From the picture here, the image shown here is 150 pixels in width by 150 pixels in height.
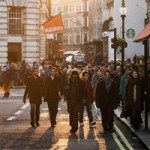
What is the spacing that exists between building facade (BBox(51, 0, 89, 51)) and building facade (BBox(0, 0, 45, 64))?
284ft

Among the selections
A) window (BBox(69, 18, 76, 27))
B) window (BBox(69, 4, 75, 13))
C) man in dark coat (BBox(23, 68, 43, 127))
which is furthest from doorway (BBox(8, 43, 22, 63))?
window (BBox(69, 4, 75, 13))

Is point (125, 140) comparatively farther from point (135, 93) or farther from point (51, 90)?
point (51, 90)

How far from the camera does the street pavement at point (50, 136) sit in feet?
54.6

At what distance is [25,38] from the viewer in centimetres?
5191

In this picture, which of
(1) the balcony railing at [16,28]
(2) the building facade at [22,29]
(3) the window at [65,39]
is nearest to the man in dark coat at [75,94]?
(2) the building facade at [22,29]

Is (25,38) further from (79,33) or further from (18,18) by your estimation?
(79,33)

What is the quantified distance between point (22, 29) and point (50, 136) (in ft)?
111

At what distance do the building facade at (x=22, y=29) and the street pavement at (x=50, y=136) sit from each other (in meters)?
26.0

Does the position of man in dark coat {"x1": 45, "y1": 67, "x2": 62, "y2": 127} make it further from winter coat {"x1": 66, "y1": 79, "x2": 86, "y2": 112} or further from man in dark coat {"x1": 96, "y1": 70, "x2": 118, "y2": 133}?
man in dark coat {"x1": 96, "y1": 70, "x2": 118, "y2": 133}

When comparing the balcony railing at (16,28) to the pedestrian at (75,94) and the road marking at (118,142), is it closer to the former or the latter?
the pedestrian at (75,94)

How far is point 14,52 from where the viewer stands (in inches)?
2052

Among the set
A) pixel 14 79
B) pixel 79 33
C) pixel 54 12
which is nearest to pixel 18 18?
pixel 14 79

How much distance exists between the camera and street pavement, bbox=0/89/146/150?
16.7 m

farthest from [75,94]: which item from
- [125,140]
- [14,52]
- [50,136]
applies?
[14,52]
